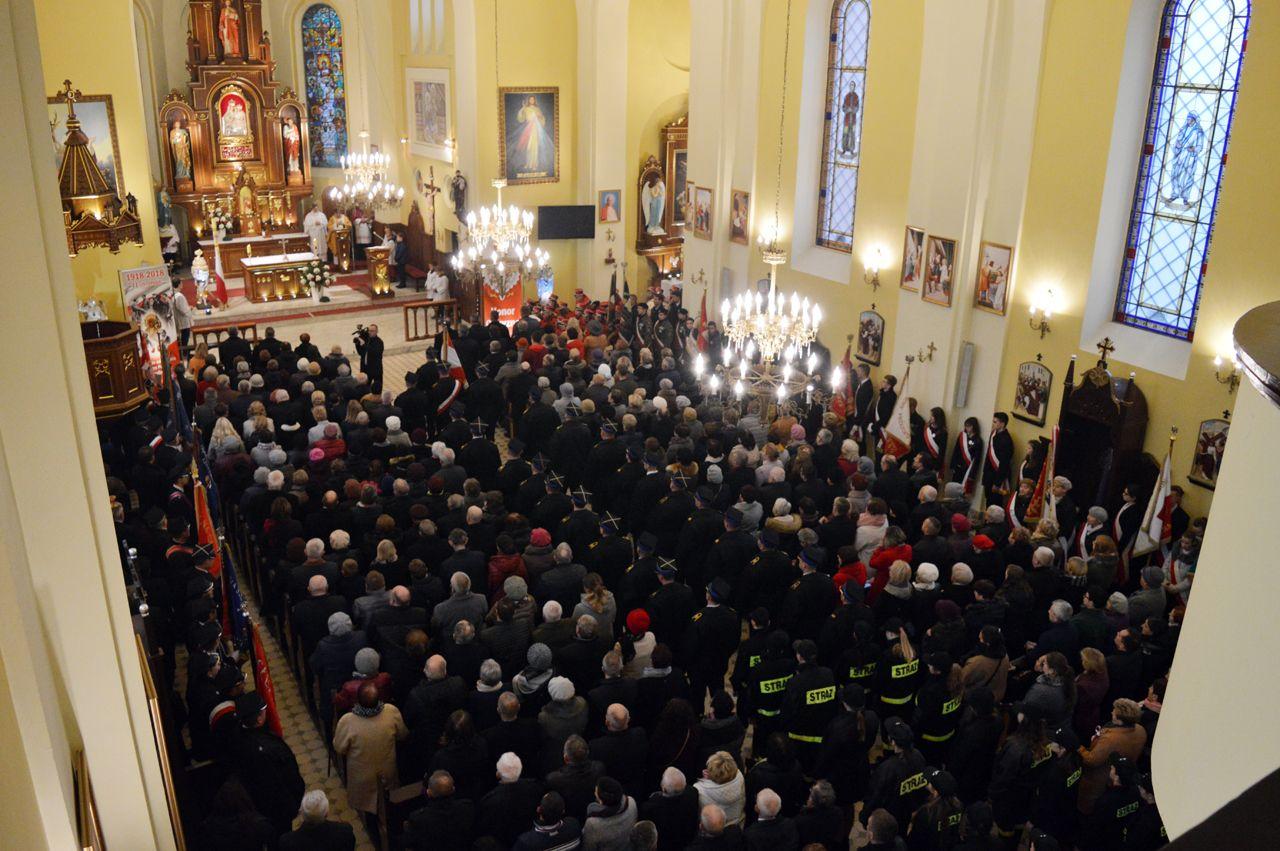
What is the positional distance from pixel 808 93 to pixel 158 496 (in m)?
11.1

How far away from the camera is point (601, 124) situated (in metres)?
22.1

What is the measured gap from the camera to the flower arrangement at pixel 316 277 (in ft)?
79.6

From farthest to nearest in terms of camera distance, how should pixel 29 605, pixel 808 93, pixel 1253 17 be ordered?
1. pixel 808 93
2. pixel 1253 17
3. pixel 29 605

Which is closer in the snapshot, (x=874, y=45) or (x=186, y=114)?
(x=874, y=45)

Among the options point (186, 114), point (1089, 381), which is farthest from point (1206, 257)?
point (186, 114)

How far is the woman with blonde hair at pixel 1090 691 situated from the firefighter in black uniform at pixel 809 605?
2.01 meters

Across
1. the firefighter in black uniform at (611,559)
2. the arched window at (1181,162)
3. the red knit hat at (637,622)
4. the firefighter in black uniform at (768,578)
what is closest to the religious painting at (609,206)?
the arched window at (1181,162)

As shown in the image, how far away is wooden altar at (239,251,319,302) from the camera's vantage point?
2416cm

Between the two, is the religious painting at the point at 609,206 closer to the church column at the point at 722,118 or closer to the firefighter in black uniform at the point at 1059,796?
the church column at the point at 722,118

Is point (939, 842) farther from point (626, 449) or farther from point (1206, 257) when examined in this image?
point (1206, 257)

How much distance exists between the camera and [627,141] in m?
22.7

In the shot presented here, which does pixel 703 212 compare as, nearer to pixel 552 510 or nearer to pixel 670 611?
pixel 552 510

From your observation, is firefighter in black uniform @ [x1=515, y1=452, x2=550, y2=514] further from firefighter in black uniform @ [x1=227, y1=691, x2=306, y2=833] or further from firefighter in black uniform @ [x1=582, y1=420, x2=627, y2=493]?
firefighter in black uniform @ [x1=227, y1=691, x2=306, y2=833]

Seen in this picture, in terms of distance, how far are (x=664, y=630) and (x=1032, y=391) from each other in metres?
6.48
